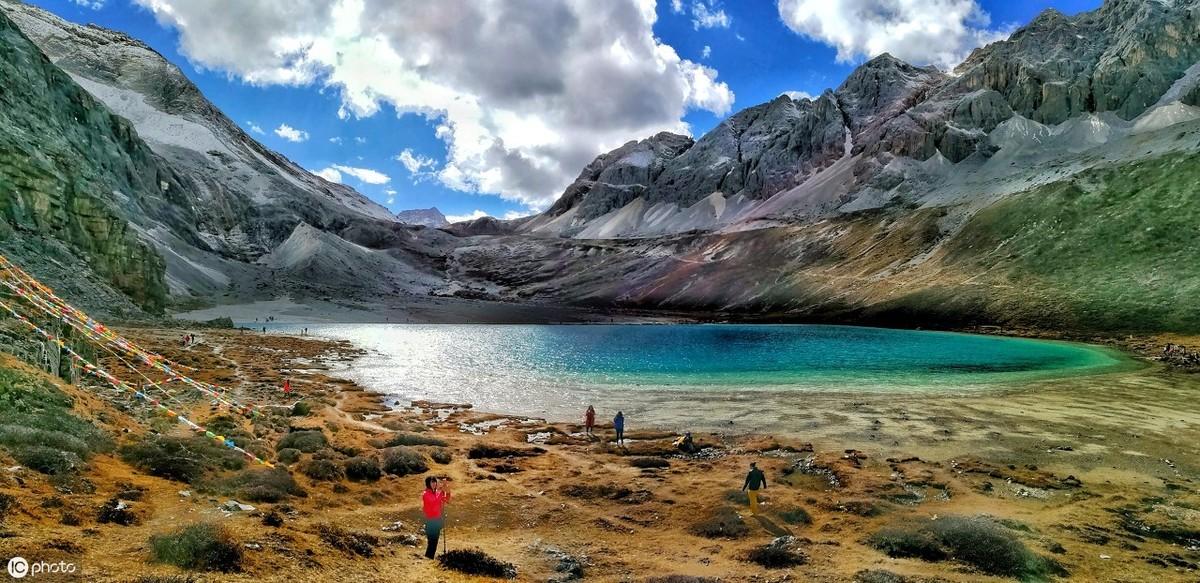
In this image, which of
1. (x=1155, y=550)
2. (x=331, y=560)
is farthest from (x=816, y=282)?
(x=331, y=560)

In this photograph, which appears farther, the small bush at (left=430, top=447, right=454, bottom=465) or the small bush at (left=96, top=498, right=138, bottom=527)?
the small bush at (left=430, top=447, right=454, bottom=465)

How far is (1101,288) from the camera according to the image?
84.9 meters

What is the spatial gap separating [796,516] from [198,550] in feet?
49.7

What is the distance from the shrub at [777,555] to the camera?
14.3 m

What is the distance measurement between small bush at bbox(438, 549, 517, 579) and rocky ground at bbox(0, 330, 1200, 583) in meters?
0.31

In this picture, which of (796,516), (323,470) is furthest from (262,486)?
(796,516)

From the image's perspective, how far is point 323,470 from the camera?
18.8 metres

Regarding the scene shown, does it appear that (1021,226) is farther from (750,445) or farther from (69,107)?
(69,107)

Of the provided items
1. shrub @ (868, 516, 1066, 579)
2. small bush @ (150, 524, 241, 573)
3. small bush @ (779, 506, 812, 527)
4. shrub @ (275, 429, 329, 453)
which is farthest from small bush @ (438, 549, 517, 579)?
shrub @ (275, 429, 329, 453)

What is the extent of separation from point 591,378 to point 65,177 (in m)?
57.5

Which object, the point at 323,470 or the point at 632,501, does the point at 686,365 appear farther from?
the point at 323,470

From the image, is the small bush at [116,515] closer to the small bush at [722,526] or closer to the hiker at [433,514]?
the hiker at [433,514]

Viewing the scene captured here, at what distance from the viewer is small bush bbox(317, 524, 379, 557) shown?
512 inches

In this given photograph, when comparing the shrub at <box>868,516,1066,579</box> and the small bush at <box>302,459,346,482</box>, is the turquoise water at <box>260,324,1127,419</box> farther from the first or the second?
the shrub at <box>868,516,1066,579</box>
